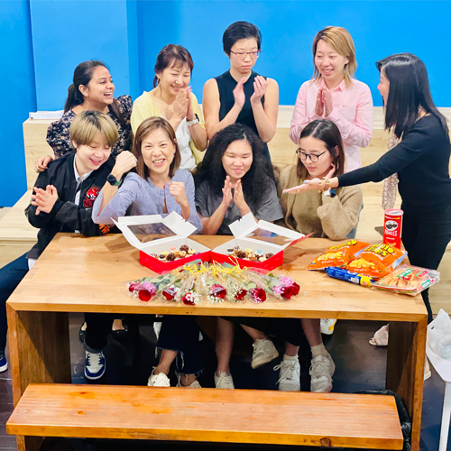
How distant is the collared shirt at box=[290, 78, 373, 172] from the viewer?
2.89m

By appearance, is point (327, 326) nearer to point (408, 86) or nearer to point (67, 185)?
point (408, 86)

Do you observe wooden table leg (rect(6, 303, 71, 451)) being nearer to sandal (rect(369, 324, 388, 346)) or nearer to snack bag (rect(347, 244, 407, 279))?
snack bag (rect(347, 244, 407, 279))

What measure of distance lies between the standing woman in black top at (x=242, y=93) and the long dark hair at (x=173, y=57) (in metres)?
0.16

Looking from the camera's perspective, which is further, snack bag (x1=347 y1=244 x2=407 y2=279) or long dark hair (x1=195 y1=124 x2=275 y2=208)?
long dark hair (x1=195 y1=124 x2=275 y2=208)

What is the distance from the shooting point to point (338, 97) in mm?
2902

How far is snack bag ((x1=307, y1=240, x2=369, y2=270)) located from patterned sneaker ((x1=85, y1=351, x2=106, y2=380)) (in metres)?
1.27

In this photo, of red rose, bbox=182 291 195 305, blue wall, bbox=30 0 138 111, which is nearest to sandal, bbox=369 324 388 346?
red rose, bbox=182 291 195 305

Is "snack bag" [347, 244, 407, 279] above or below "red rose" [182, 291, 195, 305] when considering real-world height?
above

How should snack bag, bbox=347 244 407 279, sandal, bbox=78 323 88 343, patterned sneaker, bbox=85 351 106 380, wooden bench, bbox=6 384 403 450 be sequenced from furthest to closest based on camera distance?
sandal, bbox=78 323 88 343
patterned sneaker, bbox=85 351 106 380
snack bag, bbox=347 244 407 279
wooden bench, bbox=6 384 403 450

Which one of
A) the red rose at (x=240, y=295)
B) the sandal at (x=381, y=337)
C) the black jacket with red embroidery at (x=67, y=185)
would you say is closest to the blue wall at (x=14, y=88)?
the black jacket with red embroidery at (x=67, y=185)

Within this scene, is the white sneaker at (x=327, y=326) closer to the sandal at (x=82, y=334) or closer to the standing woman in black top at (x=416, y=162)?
the standing woman in black top at (x=416, y=162)

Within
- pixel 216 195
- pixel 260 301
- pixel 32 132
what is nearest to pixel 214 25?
pixel 216 195

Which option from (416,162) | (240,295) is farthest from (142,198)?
(416,162)

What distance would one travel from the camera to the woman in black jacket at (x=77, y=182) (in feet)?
9.48
